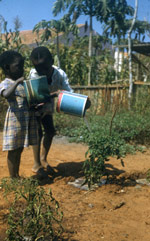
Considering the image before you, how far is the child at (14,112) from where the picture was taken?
9.04 ft

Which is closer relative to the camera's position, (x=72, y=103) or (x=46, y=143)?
(x=72, y=103)

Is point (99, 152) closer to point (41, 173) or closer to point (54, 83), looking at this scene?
point (41, 173)

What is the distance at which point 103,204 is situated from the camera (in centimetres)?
257

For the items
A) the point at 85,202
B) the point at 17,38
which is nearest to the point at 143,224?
the point at 85,202

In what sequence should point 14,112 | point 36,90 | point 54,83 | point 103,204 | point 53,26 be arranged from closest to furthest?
point 103,204
point 36,90
point 14,112
point 54,83
point 53,26

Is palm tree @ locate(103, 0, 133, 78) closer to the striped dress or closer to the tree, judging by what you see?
the tree

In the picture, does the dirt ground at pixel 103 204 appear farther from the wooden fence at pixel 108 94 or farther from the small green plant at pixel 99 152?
the wooden fence at pixel 108 94

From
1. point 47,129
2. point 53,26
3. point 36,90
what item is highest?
point 53,26

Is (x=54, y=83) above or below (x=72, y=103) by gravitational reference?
above

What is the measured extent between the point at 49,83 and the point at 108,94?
5736 mm

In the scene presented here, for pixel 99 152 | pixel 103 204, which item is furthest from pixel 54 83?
pixel 103 204

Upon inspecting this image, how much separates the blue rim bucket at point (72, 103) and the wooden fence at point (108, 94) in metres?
4.13

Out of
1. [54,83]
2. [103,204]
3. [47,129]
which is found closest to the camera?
[103,204]

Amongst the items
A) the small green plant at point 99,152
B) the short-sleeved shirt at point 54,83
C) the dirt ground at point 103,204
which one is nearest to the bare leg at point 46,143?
the dirt ground at point 103,204
